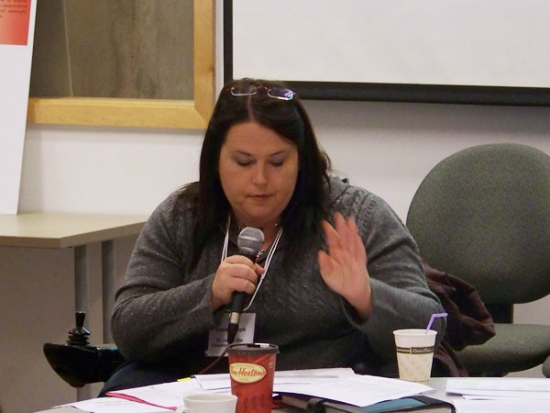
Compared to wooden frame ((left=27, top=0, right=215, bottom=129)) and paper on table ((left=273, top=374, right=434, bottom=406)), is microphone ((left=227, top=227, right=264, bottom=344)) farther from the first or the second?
wooden frame ((left=27, top=0, right=215, bottom=129))

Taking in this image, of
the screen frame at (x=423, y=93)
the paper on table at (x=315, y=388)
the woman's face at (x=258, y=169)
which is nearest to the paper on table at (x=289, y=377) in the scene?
the paper on table at (x=315, y=388)

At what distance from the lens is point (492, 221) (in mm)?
2891

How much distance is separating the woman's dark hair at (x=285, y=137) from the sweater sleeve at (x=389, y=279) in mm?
98

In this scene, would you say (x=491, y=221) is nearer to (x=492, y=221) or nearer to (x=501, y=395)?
(x=492, y=221)

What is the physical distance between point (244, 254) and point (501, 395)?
593 mm

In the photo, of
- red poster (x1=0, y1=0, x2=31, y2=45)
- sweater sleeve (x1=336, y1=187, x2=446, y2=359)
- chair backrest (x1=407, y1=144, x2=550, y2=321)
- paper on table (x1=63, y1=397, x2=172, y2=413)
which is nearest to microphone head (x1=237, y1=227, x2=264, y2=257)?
sweater sleeve (x1=336, y1=187, x2=446, y2=359)

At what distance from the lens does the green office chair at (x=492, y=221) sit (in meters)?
2.85

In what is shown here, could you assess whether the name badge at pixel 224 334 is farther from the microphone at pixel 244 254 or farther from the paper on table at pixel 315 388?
the paper on table at pixel 315 388

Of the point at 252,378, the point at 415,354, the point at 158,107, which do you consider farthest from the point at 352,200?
the point at 158,107

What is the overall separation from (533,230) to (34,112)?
1.84 m

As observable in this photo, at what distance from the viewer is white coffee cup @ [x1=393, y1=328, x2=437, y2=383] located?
1.69m

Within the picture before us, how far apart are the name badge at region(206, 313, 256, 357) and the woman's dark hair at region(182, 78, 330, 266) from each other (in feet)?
0.59

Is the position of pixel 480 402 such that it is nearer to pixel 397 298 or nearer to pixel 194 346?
pixel 397 298

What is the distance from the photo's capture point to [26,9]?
3441mm
